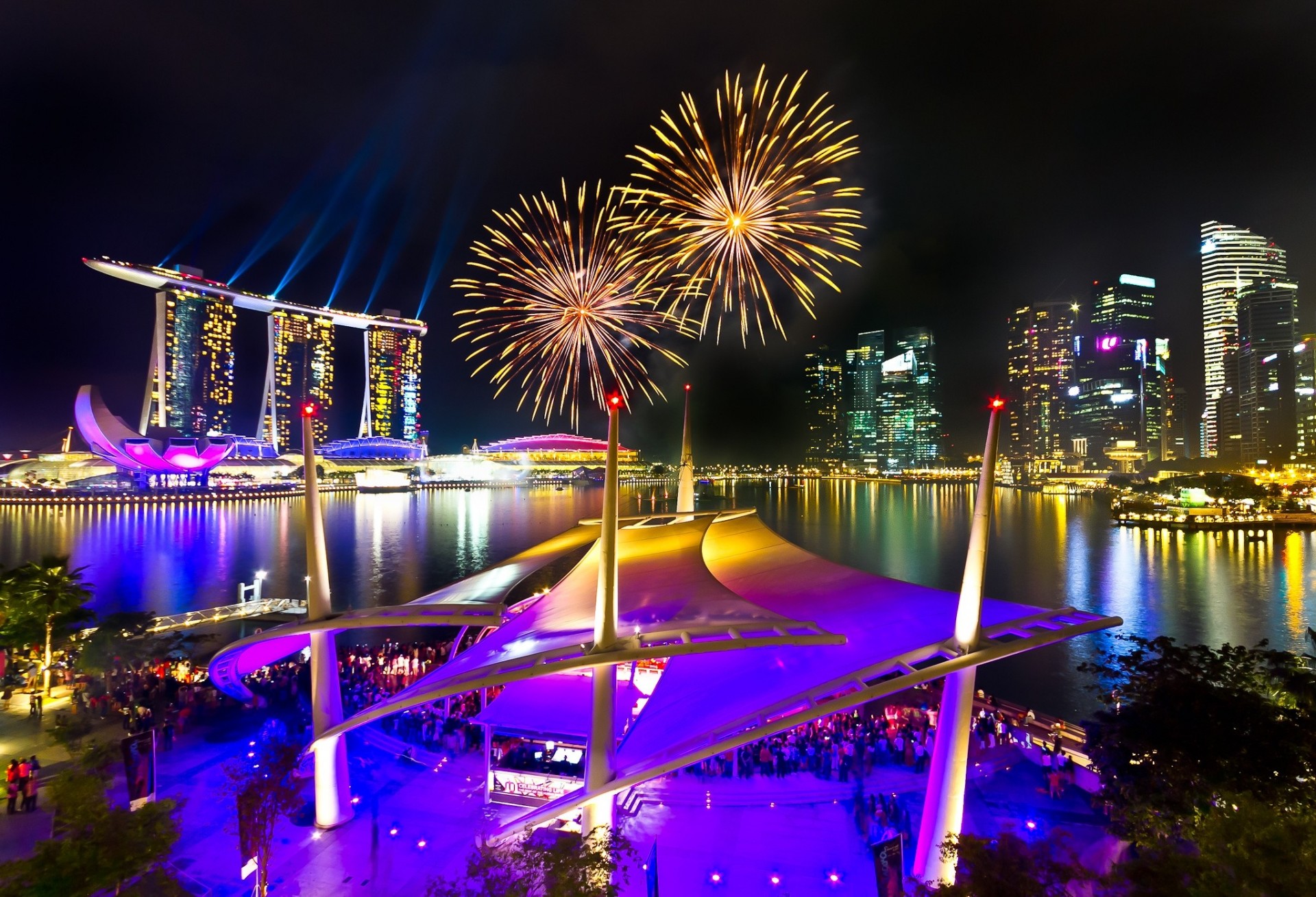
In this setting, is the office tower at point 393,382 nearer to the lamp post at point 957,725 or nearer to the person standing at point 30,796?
the person standing at point 30,796

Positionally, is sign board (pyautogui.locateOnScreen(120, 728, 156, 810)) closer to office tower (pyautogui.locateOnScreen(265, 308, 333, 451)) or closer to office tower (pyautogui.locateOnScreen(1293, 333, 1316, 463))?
office tower (pyautogui.locateOnScreen(265, 308, 333, 451))

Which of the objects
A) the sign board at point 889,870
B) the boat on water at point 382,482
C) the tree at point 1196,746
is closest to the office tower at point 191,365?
the boat on water at point 382,482

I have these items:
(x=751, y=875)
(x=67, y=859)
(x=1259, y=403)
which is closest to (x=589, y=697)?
(x=751, y=875)

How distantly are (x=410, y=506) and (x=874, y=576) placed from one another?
252 ft

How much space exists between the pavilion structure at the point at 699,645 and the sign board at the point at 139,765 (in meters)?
1.34

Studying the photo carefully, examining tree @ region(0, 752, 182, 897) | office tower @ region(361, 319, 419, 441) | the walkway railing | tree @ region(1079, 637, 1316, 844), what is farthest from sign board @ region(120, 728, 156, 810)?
office tower @ region(361, 319, 419, 441)

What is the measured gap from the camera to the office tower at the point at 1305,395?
328ft

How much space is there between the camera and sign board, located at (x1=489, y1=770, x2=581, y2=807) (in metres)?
9.89

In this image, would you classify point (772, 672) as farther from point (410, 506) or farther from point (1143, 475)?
point (1143, 475)

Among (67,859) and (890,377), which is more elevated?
(890,377)

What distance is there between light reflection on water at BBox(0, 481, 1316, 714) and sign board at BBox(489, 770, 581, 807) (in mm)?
16449

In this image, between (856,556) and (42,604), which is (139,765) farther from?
(856,556)

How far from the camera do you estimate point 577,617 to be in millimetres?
9273

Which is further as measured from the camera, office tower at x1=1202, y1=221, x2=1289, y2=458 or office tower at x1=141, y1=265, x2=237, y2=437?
office tower at x1=1202, y1=221, x2=1289, y2=458
